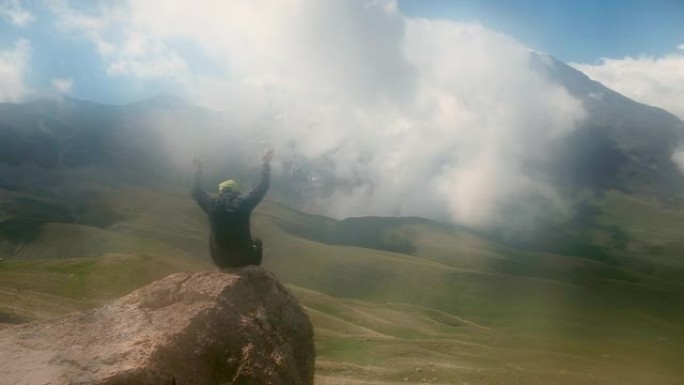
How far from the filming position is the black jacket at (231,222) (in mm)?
16672

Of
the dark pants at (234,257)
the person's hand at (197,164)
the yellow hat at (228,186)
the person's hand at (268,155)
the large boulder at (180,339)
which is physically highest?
the person's hand at (268,155)

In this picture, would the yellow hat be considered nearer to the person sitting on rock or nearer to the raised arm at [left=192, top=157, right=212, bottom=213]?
the person sitting on rock

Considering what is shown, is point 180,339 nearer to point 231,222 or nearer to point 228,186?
point 231,222

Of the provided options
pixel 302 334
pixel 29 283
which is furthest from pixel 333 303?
pixel 302 334

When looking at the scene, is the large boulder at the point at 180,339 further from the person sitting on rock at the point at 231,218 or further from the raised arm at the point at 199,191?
the raised arm at the point at 199,191

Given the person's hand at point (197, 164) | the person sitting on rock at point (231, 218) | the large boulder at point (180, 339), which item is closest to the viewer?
the large boulder at point (180, 339)

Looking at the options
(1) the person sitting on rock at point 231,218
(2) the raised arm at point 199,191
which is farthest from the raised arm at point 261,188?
(2) the raised arm at point 199,191

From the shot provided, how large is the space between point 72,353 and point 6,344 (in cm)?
158

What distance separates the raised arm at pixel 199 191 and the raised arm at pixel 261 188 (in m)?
1.11

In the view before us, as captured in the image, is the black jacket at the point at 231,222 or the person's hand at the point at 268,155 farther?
the person's hand at the point at 268,155

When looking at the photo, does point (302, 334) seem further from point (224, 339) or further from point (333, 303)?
point (333, 303)

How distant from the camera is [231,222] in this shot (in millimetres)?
16703

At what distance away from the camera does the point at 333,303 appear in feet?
419

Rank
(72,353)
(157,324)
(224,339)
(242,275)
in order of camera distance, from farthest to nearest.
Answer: (242,275)
(224,339)
(157,324)
(72,353)
